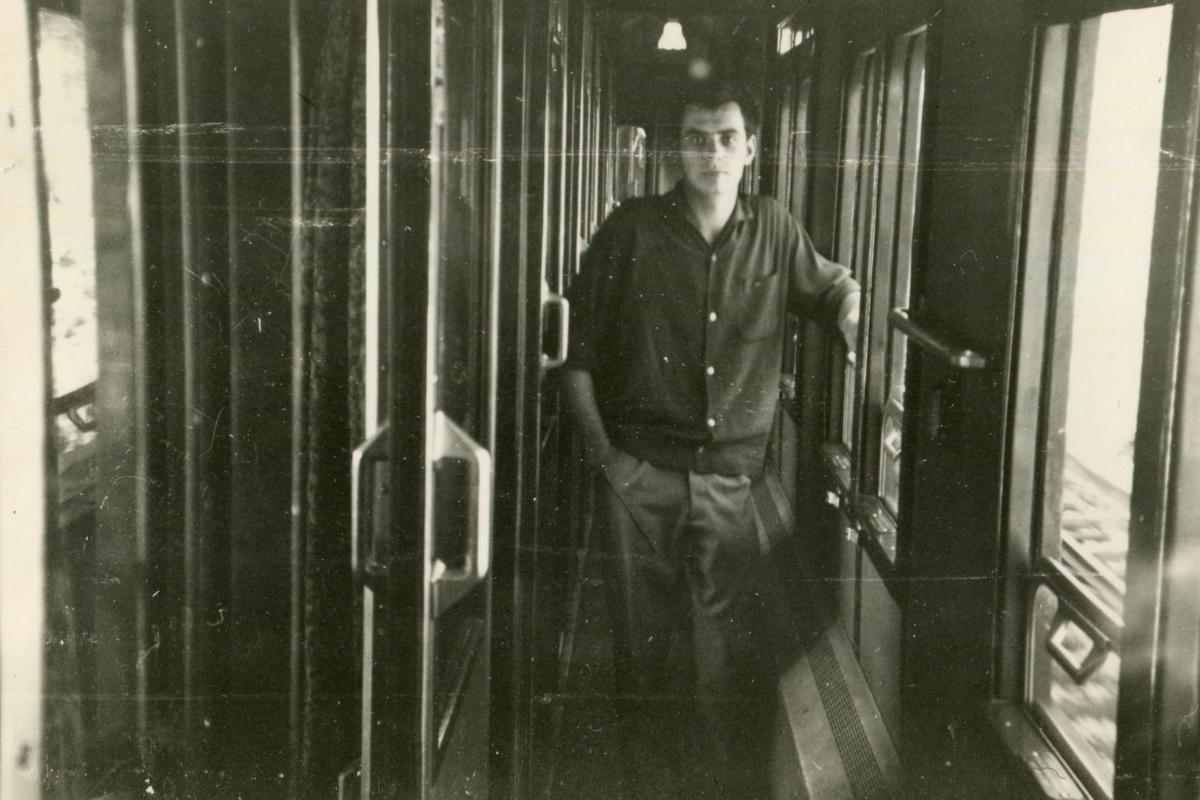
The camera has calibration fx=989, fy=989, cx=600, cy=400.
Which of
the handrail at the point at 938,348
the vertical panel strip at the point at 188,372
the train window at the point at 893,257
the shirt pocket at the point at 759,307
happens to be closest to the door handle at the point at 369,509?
the vertical panel strip at the point at 188,372

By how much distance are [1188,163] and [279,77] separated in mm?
1102

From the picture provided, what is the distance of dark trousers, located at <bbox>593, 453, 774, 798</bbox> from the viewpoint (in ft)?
5.13

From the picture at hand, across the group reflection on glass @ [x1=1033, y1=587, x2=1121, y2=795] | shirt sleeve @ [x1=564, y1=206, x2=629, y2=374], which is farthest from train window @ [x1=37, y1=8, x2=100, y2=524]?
reflection on glass @ [x1=1033, y1=587, x2=1121, y2=795]

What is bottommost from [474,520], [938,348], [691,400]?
[474,520]

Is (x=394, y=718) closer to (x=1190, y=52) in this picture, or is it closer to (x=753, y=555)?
(x=753, y=555)

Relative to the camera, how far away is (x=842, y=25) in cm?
152

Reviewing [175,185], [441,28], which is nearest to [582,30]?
[441,28]

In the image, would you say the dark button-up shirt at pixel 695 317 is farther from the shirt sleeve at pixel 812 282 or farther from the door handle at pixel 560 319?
the door handle at pixel 560 319

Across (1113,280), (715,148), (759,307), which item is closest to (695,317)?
(759,307)

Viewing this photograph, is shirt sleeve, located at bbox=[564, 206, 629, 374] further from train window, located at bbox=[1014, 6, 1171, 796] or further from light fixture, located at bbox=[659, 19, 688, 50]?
train window, located at bbox=[1014, 6, 1171, 796]

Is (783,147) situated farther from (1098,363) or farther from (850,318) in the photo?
(1098,363)

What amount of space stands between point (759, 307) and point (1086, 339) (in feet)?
1.46

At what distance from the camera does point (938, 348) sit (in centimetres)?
141

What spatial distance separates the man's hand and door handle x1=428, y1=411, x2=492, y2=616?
2.01ft
